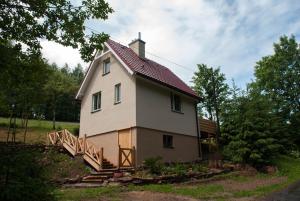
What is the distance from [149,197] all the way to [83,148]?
885 centimetres

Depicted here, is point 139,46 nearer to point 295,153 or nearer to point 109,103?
point 109,103

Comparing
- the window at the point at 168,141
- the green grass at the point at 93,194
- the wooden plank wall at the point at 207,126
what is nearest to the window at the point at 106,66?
the window at the point at 168,141

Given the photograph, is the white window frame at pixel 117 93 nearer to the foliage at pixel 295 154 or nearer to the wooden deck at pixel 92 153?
the wooden deck at pixel 92 153

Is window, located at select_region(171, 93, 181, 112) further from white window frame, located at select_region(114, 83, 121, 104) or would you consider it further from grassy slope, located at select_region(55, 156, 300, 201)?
grassy slope, located at select_region(55, 156, 300, 201)

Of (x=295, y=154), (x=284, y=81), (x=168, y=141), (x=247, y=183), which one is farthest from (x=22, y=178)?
(x=284, y=81)

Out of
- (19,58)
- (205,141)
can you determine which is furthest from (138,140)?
(19,58)

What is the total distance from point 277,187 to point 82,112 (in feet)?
46.7

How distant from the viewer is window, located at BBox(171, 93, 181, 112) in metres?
21.3

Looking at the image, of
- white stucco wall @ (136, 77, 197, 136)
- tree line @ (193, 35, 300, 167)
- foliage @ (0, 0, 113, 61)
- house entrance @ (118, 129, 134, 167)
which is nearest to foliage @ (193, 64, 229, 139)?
tree line @ (193, 35, 300, 167)

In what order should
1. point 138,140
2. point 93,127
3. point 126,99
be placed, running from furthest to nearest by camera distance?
point 93,127 < point 126,99 < point 138,140

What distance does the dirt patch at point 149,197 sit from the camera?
10.9 m

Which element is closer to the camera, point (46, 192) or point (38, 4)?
point (46, 192)

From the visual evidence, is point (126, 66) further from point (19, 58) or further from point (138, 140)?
point (19, 58)

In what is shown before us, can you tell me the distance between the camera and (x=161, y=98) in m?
20.3
